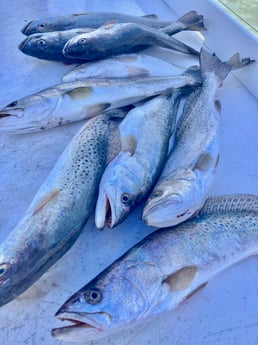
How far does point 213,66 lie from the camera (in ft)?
8.27

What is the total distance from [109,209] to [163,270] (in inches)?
15.0

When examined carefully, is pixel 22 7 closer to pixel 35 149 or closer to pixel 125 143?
pixel 35 149

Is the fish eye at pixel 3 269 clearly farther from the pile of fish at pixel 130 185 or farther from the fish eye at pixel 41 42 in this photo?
the fish eye at pixel 41 42

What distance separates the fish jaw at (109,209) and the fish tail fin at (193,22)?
6.52 feet

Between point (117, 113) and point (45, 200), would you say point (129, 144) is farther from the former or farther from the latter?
point (45, 200)

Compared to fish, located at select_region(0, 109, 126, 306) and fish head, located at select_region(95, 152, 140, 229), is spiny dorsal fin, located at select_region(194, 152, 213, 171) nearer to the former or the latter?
fish head, located at select_region(95, 152, 140, 229)

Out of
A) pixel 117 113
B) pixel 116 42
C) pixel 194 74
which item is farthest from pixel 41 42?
pixel 194 74

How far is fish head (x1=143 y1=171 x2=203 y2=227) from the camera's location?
5.17ft

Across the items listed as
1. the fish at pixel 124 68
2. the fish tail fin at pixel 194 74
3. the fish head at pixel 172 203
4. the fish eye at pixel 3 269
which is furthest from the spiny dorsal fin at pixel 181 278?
the fish at pixel 124 68

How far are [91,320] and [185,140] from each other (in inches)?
41.9

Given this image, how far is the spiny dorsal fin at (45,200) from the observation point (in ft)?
5.49

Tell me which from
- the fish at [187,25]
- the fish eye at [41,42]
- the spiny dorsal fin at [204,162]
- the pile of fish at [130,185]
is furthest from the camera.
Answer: the fish at [187,25]

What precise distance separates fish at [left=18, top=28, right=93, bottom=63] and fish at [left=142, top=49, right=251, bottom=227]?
3.40ft

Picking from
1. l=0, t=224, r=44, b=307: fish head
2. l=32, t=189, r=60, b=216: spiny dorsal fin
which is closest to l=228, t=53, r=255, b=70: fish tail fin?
l=32, t=189, r=60, b=216: spiny dorsal fin
